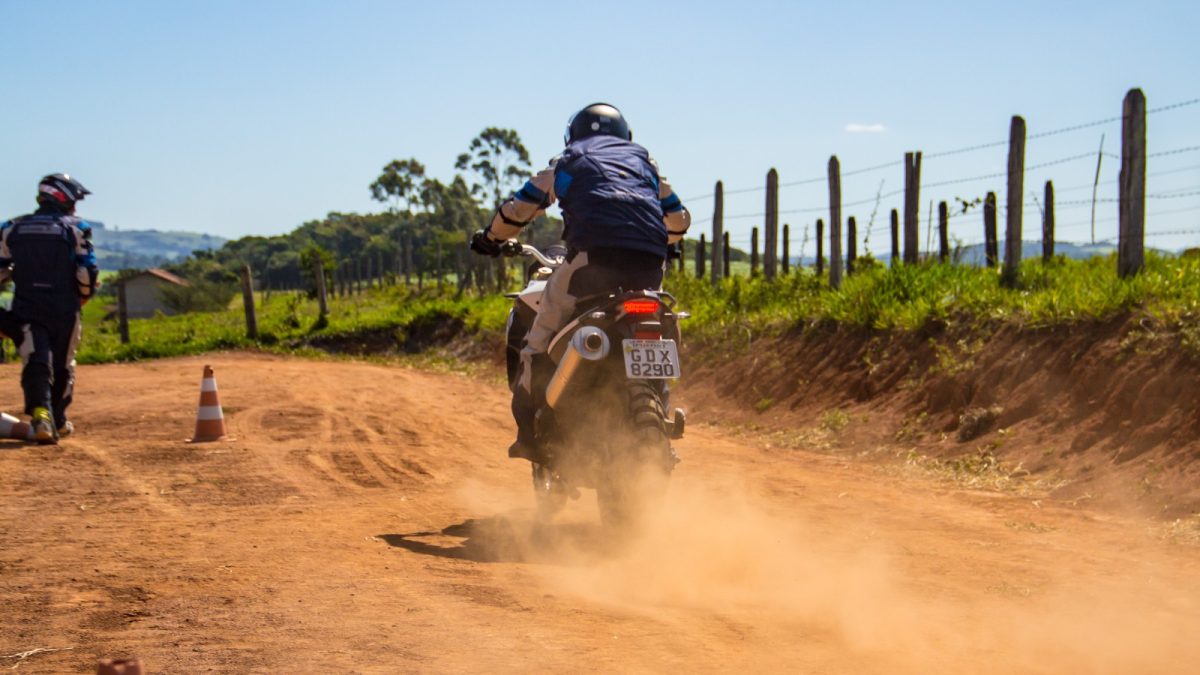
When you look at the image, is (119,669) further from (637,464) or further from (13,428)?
(13,428)

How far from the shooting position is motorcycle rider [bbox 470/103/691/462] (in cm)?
562

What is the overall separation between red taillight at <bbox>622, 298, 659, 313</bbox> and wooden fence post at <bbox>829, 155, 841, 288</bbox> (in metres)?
10.7

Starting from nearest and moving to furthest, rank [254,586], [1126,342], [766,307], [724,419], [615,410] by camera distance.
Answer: [254,586]
[615,410]
[1126,342]
[724,419]
[766,307]

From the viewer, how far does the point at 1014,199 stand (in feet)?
39.5

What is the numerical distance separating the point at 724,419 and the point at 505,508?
5.57 metres

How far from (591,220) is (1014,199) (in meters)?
7.90

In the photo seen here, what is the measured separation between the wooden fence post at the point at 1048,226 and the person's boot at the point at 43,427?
1077 cm

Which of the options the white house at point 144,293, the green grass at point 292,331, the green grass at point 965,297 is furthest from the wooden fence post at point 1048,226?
the white house at point 144,293

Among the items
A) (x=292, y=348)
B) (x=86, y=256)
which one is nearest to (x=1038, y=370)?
(x=86, y=256)

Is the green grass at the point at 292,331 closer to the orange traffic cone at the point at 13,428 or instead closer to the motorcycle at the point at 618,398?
the orange traffic cone at the point at 13,428

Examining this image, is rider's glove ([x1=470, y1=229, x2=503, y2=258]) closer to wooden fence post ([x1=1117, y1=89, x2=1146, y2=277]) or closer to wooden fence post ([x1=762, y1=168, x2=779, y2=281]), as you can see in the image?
wooden fence post ([x1=1117, y1=89, x2=1146, y2=277])

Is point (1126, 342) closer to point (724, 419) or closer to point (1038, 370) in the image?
point (1038, 370)

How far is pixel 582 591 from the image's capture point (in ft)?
15.0

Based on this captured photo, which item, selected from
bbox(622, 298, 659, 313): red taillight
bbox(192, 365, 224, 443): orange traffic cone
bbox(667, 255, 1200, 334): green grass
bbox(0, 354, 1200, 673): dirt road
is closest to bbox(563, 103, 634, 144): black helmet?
bbox(622, 298, 659, 313): red taillight
